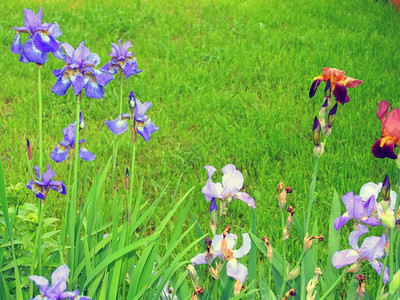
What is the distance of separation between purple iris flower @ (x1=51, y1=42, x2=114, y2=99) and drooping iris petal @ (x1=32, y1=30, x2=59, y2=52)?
0.12 ft

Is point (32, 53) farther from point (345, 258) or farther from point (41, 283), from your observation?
point (345, 258)

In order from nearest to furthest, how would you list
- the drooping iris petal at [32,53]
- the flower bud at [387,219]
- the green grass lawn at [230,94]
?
1. the flower bud at [387,219]
2. the drooping iris petal at [32,53]
3. the green grass lawn at [230,94]

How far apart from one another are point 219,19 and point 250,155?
108 inches

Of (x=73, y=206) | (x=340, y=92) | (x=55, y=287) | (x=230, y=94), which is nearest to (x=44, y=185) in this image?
(x=73, y=206)

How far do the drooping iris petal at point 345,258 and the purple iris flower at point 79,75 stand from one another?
0.81 m

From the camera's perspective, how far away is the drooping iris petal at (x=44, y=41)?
130cm

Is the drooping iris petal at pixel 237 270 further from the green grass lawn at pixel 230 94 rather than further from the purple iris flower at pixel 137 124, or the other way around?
the green grass lawn at pixel 230 94

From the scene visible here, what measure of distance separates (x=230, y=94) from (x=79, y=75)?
2608 mm

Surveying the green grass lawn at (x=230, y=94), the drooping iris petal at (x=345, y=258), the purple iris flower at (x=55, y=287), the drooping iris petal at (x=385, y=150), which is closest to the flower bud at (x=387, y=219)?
the drooping iris petal at (x=385, y=150)


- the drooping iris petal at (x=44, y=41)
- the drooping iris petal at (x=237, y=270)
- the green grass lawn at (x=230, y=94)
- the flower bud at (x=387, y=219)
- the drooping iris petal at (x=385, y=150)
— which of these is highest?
the drooping iris petal at (x=44, y=41)

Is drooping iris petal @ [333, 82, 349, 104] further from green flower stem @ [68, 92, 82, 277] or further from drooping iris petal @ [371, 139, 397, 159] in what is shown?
green flower stem @ [68, 92, 82, 277]

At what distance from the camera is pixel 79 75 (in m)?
1.36

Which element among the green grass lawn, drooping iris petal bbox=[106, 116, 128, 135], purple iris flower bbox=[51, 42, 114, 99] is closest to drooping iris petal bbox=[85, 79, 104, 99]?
purple iris flower bbox=[51, 42, 114, 99]

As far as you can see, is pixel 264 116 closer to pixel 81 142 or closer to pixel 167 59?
pixel 167 59
